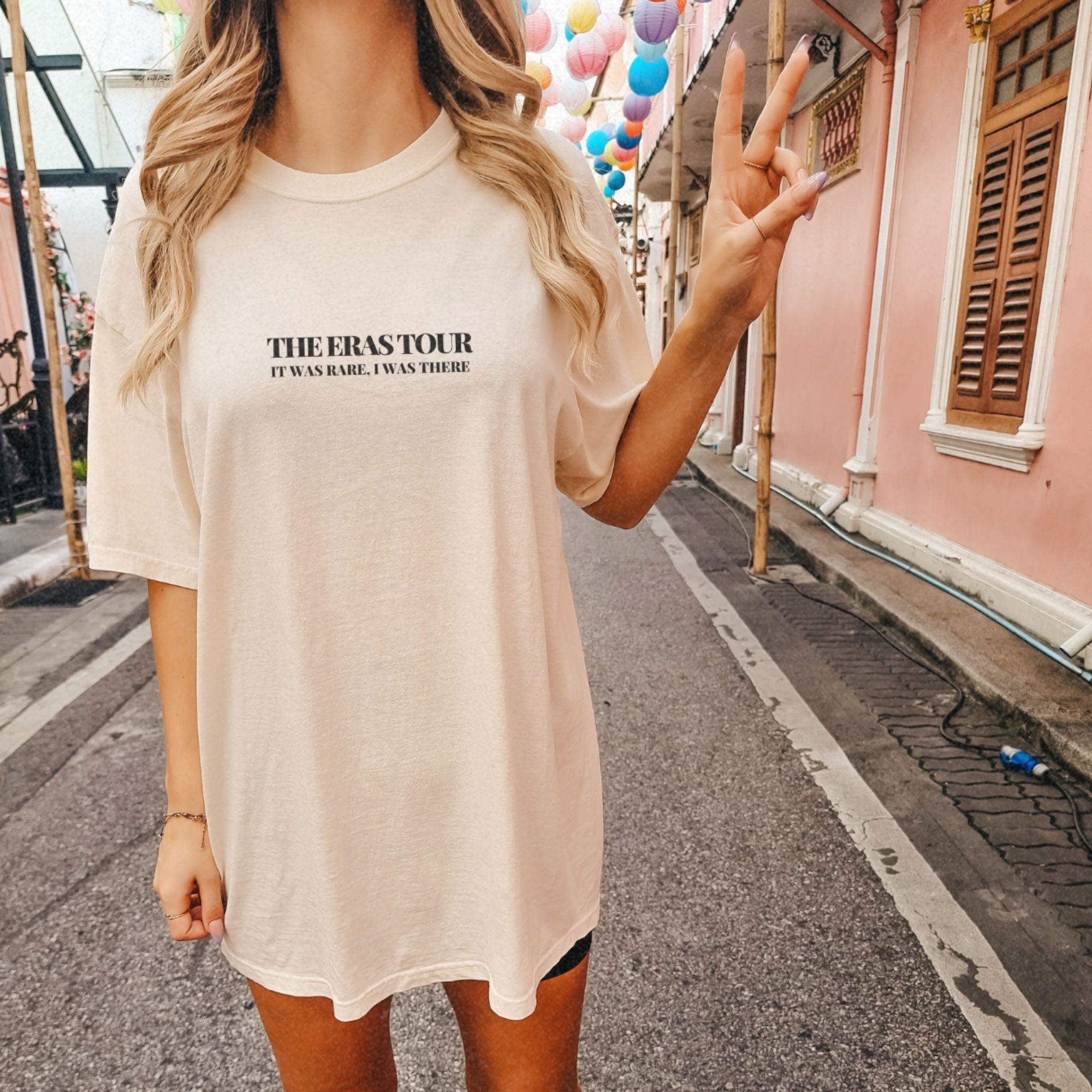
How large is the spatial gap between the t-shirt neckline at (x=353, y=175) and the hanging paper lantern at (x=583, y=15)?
10.8 m

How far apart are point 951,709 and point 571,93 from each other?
11.8 meters

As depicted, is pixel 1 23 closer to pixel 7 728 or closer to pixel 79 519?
pixel 79 519

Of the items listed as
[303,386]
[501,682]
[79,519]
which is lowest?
[79,519]

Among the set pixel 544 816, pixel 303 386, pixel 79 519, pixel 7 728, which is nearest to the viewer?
pixel 303 386

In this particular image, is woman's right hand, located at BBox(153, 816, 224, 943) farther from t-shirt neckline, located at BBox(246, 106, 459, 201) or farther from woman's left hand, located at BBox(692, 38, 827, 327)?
woman's left hand, located at BBox(692, 38, 827, 327)

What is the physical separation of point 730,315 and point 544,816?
68cm

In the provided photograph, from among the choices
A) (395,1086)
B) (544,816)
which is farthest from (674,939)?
(544,816)

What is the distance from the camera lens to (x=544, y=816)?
1.06 m

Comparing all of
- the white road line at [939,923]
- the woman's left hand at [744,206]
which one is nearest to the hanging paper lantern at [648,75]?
the white road line at [939,923]

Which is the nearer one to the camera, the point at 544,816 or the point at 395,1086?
the point at 544,816

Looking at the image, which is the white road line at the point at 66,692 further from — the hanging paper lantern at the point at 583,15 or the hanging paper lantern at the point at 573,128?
the hanging paper lantern at the point at 573,128

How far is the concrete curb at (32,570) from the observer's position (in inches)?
220

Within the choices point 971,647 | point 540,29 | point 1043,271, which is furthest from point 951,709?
point 540,29

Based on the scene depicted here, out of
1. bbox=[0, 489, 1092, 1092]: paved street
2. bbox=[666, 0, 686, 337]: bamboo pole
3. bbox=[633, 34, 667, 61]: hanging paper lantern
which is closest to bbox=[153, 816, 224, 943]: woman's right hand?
bbox=[0, 489, 1092, 1092]: paved street
